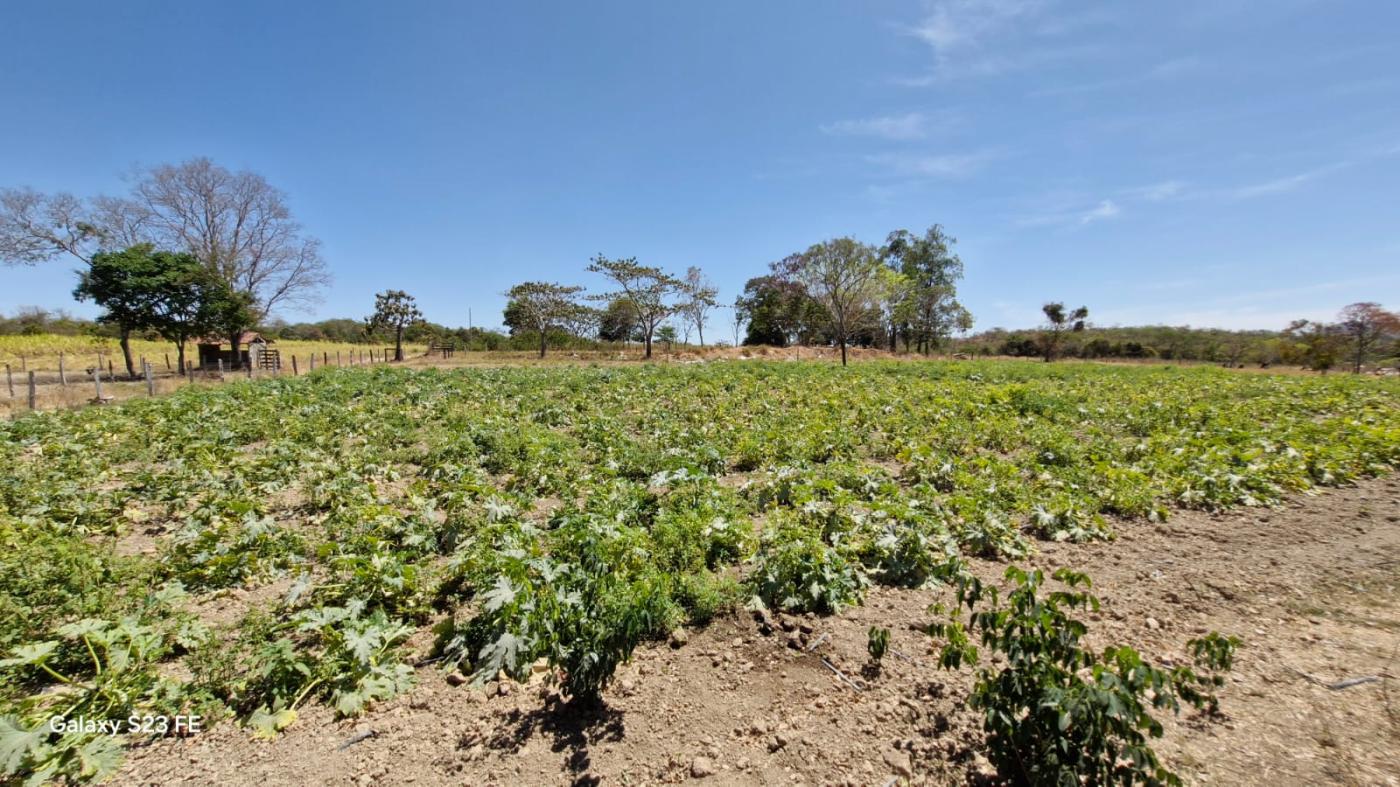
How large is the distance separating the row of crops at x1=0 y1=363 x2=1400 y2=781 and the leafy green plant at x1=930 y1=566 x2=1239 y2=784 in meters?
1.80

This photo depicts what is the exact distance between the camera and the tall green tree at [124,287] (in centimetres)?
2791

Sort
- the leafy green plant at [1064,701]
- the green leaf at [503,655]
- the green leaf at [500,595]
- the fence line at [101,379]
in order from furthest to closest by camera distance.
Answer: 1. the fence line at [101,379]
2. the green leaf at [500,595]
3. the green leaf at [503,655]
4. the leafy green plant at [1064,701]

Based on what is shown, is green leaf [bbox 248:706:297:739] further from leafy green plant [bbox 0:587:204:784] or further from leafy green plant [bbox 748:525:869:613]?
leafy green plant [bbox 748:525:869:613]

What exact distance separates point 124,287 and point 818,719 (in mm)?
40847

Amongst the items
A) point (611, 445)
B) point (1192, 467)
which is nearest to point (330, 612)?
point (611, 445)

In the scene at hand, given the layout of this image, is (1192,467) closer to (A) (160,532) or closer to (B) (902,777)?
(B) (902,777)

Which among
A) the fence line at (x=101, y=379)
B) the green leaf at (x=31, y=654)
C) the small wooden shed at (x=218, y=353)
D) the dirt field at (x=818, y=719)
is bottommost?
the dirt field at (x=818, y=719)

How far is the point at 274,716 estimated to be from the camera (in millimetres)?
2945

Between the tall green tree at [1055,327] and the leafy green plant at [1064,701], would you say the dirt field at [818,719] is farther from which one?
the tall green tree at [1055,327]

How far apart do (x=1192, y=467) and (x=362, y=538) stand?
10118 mm

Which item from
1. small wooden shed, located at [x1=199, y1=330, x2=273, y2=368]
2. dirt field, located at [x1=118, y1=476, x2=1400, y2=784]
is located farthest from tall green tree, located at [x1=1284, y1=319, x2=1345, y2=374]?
small wooden shed, located at [x1=199, y1=330, x2=273, y2=368]

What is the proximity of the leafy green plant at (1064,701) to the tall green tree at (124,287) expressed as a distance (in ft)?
132

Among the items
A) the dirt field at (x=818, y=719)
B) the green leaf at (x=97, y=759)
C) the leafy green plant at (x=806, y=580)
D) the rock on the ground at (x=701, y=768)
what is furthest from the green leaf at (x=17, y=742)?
the leafy green plant at (x=806, y=580)

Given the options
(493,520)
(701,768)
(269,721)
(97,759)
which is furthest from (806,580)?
(97,759)
